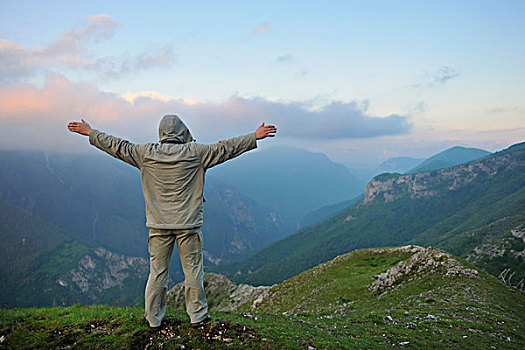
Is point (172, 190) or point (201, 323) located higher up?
point (172, 190)

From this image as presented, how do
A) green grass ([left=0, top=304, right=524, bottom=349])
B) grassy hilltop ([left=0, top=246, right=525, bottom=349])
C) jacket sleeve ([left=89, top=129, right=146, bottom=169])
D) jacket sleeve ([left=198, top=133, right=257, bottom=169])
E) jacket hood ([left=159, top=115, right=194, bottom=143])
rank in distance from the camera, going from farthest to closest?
jacket hood ([left=159, top=115, right=194, bottom=143]) < jacket sleeve ([left=198, top=133, right=257, bottom=169]) < jacket sleeve ([left=89, top=129, right=146, bottom=169]) < grassy hilltop ([left=0, top=246, right=525, bottom=349]) < green grass ([left=0, top=304, right=524, bottom=349])

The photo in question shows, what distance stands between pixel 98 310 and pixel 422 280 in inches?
888

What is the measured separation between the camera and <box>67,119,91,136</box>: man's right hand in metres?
7.85

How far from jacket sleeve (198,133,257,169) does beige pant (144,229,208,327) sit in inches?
81.1

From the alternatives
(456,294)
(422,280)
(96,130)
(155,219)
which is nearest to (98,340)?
(155,219)

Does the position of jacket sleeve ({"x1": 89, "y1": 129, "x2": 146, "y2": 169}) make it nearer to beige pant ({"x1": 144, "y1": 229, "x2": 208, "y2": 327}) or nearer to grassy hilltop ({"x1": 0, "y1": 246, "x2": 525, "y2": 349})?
beige pant ({"x1": 144, "y1": 229, "x2": 208, "y2": 327})

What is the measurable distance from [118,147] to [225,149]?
2.91 m

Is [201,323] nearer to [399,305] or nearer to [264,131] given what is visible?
[264,131]

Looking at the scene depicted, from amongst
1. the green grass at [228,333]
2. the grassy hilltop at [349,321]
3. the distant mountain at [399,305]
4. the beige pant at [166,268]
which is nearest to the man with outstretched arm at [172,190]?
the beige pant at [166,268]

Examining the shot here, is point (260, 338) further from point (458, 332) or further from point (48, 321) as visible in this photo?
point (458, 332)

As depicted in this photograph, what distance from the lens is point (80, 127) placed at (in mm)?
7879

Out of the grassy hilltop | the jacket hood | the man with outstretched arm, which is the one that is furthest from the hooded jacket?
the grassy hilltop

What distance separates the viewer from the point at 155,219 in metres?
7.94

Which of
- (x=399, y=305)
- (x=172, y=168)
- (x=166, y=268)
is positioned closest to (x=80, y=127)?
(x=172, y=168)
